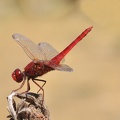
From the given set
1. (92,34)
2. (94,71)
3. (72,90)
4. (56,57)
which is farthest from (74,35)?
(56,57)

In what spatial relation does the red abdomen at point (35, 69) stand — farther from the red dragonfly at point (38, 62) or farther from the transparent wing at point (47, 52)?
the transparent wing at point (47, 52)

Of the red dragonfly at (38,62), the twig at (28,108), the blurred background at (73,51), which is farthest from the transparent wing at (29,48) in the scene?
the blurred background at (73,51)

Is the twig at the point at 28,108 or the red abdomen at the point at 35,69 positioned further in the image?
the red abdomen at the point at 35,69

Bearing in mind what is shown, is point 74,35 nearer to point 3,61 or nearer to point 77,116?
point 3,61

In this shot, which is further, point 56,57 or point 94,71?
point 94,71

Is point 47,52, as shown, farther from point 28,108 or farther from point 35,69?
point 28,108

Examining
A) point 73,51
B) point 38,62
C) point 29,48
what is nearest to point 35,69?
point 38,62

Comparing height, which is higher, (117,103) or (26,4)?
(26,4)
